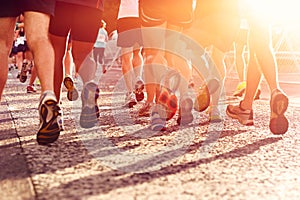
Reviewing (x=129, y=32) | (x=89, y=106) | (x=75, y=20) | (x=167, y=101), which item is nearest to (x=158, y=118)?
(x=167, y=101)

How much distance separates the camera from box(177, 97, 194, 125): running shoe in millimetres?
3768

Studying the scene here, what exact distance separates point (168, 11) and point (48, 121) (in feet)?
4.83

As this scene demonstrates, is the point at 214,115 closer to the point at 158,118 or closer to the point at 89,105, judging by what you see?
the point at 158,118

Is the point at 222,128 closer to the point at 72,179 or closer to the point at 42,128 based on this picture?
the point at 42,128

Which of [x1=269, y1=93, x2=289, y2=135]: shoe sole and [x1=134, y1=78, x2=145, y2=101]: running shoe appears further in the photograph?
[x1=134, y1=78, x2=145, y2=101]: running shoe

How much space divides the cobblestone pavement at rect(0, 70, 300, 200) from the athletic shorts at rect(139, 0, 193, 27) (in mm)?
780

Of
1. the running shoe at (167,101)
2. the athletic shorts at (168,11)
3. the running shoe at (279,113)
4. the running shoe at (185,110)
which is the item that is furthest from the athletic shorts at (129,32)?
the running shoe at (279,113)

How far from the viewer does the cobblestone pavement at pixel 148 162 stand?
2.04 m

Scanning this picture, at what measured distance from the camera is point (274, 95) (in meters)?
3.28

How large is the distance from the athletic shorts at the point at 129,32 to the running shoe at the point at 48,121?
226 cm

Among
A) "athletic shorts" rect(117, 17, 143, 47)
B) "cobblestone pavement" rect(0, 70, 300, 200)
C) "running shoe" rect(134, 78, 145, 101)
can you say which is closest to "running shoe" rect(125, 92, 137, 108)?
"running shoe" rect(134, 78, 145, 101)

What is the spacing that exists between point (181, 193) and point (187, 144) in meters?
1.12

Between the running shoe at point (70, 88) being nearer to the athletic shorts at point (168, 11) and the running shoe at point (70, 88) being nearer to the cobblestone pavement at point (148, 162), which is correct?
the cobblestone pavement at point (148, 162)

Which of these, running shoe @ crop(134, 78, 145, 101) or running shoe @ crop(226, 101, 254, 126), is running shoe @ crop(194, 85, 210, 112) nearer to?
running shoe @ crop(226, 101, 254, 126)
